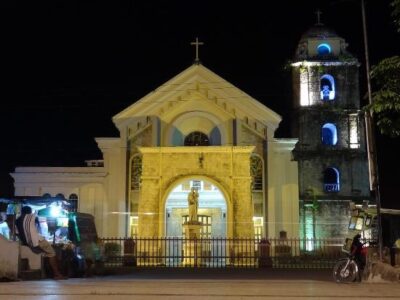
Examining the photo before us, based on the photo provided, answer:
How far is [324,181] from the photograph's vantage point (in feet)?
126

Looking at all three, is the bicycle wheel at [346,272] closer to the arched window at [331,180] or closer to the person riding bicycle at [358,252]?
the person riding bicycle at [358,252]

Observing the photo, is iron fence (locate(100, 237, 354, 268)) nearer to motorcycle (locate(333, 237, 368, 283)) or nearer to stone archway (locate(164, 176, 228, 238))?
stone archway (locate(164, 176, 228, 238))

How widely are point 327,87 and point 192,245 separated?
15.0 metres

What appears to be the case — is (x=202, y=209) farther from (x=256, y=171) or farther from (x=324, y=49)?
(x=324, y=49)

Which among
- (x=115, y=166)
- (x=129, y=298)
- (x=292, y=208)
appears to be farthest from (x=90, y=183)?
(x=129, y=298)

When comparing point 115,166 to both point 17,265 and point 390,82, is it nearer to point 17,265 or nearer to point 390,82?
point 17,265

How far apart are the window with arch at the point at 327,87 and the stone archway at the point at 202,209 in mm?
9800

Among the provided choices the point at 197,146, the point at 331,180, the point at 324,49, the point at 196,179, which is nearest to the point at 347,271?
the point at 196,179

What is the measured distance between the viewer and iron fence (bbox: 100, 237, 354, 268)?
98.4ft

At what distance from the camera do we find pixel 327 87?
39.4 meters

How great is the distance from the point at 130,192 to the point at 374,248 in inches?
764

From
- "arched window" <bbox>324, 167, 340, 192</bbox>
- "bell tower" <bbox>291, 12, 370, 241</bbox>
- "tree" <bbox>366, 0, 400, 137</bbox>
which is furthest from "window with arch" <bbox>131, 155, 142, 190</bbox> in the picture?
"tree" <bbox>366, 0, 400, 137</bbox>

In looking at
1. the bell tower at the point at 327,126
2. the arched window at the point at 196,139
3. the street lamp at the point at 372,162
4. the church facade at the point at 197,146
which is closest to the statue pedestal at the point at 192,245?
the church facade at the point at 197,146

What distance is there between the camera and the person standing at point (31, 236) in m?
18.2
